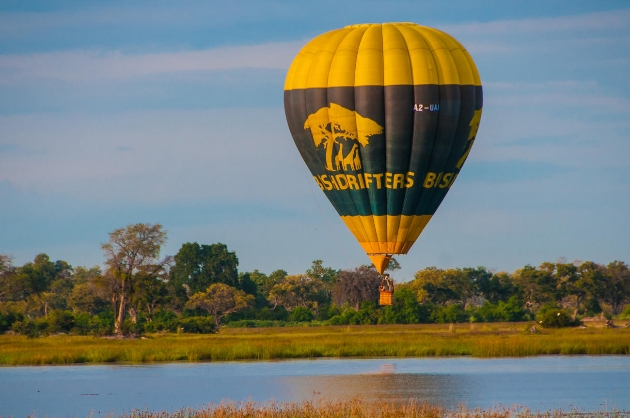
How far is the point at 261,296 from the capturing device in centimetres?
12200

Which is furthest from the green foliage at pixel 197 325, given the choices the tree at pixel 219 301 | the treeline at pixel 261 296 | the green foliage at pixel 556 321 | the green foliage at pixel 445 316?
the green foliage at pixel 556 321

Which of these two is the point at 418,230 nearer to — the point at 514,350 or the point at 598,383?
the point at 598,383

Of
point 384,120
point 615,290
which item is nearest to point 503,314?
point 615,290

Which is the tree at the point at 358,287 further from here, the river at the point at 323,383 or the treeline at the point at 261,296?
the river at the point at 323,383

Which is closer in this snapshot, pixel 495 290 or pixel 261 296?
pixel 495 290

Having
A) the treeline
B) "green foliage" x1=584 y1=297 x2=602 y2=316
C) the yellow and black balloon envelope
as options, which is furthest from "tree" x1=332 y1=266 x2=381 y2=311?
the yellow and black balloon envelope

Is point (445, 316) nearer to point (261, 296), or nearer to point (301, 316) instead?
point (301, 316)

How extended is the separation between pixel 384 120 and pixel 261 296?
265 ft

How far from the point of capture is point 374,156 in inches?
1684

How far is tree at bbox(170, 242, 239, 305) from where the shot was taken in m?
116

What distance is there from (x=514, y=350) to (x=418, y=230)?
14.3 metres

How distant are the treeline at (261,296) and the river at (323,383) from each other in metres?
18.7

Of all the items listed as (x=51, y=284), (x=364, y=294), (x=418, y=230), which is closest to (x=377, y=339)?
(x=418, y=230)

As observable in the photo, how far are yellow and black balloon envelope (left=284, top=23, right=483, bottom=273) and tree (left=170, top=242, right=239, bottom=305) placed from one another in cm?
7214
